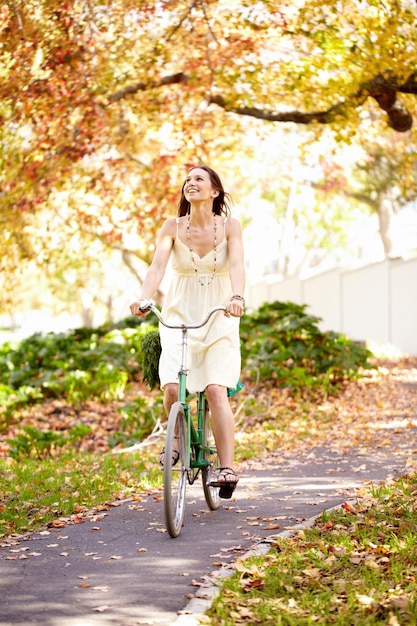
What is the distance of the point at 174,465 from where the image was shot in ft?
18.2

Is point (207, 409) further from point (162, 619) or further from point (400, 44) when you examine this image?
point (400, 44)

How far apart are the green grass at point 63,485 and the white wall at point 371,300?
11810 millimetres

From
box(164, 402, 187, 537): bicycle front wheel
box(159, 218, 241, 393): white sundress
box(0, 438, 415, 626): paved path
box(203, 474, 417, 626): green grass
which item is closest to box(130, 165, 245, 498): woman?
box(159, 218, 241, 393): white sundress

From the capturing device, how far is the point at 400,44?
995 centimetres

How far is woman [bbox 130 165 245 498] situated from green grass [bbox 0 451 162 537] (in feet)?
4.04

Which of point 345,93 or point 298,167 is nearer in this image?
point 345,93

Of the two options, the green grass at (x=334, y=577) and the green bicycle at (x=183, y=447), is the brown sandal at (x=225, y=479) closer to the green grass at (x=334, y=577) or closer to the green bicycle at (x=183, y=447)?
the green bicycle at (x=183, y=447)

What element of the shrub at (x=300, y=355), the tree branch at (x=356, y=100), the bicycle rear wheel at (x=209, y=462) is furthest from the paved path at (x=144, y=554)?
the shrub at (x=300, y=355)

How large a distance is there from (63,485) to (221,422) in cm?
209

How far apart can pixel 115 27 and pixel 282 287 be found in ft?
77.3

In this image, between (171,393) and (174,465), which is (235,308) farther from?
(174,465)

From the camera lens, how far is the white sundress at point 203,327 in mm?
5816

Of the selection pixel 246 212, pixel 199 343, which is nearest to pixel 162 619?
pixel 199 343

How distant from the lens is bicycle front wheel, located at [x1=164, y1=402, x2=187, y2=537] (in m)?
5.23
